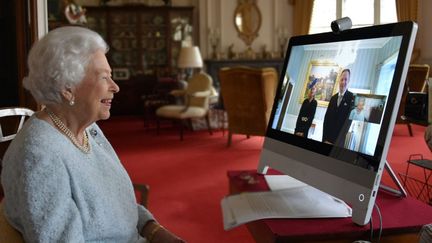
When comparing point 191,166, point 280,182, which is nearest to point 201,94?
point 191,166

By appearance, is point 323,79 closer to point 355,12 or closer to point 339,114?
point 339,114

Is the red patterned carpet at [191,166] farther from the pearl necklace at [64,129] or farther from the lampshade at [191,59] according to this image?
the pearl necklace at [64,129]

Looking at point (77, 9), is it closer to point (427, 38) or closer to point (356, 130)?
point (427, 38)

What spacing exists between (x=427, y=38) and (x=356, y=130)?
7.08m

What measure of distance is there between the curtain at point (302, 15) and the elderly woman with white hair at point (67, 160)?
7305mm

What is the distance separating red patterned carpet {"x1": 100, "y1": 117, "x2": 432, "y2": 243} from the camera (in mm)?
2729

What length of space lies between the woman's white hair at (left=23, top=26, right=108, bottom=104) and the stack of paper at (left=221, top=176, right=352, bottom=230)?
511mm

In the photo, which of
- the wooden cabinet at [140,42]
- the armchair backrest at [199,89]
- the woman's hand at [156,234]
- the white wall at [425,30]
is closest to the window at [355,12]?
the white wall at [425,30]

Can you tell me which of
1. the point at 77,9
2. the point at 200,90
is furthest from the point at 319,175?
the point at 77,9

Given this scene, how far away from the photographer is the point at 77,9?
6918mm

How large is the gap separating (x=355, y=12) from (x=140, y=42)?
4.14 m

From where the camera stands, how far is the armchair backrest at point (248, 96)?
478cm

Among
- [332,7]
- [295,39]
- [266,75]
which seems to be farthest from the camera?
[332,7]

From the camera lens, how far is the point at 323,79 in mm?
1102
